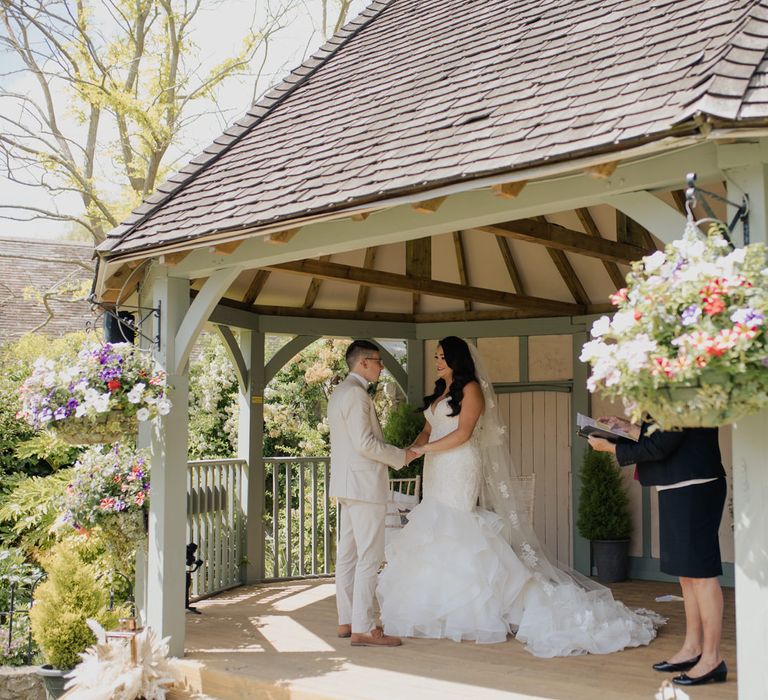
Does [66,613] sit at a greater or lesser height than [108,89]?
lesser

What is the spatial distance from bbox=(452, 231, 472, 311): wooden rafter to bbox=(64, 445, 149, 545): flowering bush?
151 inches

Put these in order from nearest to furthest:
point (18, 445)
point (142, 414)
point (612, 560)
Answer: point (142, 414), point (612, 560), point (18, 445)

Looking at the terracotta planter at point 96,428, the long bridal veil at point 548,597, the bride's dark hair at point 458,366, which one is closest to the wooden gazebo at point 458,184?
the terracotta planter at point 96,428

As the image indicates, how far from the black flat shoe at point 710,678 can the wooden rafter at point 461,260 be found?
4.81 meters

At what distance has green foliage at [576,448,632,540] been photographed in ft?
28.0

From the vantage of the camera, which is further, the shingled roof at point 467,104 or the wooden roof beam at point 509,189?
the wooden roof beam at point 509,189

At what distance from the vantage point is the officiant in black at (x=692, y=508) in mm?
4559

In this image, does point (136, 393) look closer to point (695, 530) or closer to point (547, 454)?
point (695, 530)

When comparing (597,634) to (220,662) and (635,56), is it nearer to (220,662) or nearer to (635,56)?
(220,662)

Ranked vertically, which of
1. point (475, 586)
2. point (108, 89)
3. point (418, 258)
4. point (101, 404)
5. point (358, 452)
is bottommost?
point (475, 586)

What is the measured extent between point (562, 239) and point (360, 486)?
2139mm

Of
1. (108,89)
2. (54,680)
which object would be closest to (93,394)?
(54,680)

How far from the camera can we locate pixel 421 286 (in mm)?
7824

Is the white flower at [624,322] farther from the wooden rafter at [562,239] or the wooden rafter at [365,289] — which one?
the wooden rafter at [365,289]
